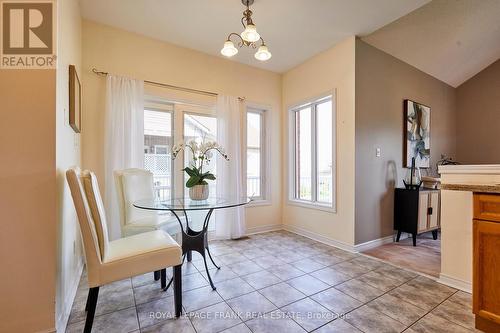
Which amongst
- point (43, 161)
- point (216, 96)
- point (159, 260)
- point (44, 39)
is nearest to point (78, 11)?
point (44, 39)

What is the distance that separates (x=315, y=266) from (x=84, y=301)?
2121 millimetres

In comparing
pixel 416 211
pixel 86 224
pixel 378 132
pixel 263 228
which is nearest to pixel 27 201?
pixel 86 224

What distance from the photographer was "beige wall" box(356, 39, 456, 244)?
119 inches

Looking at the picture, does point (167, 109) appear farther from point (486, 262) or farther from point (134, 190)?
point (486, 262)

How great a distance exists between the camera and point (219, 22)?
8.96 feet

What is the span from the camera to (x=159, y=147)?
3.16 meters

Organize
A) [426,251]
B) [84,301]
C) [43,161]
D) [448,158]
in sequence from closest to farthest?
1. [43,161]
2. [84,301]
3. [426,251]
4. [448,158]

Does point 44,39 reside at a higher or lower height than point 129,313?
higher

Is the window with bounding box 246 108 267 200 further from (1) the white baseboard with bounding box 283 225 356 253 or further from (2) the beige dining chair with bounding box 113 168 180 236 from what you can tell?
(2) the beige dining chair with bounding box 113 168 180 236

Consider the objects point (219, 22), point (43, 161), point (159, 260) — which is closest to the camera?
point (43, 161)

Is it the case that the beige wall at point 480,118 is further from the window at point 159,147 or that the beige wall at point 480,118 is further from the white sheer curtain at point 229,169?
the window at point 159,147

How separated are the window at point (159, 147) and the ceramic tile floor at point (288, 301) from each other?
1142 mm

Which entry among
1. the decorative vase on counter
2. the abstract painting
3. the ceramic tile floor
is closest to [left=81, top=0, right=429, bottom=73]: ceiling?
the abstract painting

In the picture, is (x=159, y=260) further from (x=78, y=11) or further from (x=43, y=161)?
(x=78, y=11)
